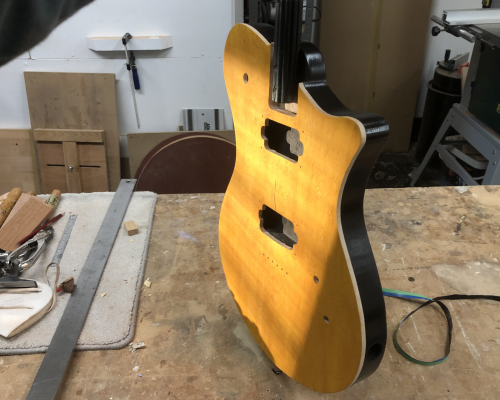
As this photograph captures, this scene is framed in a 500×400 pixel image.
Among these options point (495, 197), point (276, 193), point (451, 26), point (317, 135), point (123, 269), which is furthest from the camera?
point (451, 26)

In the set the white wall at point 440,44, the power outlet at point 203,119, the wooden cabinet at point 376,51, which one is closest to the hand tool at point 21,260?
the power outlet at point 203,119

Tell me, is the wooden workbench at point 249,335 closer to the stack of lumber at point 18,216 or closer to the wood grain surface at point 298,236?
the wood grain surface at point 298,236

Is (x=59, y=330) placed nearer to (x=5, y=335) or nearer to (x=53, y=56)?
(x=5, y=335)

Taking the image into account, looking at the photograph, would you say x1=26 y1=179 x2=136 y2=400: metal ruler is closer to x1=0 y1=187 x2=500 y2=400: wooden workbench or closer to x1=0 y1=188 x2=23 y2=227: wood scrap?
x1=0 y1=187 x2=500 y2=400: wooden workbench

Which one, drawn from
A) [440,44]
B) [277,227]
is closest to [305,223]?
[277,227]

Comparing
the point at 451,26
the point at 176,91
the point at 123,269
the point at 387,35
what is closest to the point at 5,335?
the point at 123,269

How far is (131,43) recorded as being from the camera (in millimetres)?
1747

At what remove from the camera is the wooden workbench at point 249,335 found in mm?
669

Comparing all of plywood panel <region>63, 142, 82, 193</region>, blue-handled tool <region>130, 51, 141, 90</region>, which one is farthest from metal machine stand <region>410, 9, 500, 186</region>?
plywood panel <region>63, 142, 82, 193</region>

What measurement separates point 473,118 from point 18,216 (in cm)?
167

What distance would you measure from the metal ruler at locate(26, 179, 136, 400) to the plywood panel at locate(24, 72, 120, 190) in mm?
884

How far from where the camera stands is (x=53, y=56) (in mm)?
1808

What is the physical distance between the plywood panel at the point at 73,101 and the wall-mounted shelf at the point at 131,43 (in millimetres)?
122

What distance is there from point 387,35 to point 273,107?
81.6 inches
